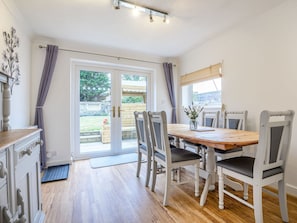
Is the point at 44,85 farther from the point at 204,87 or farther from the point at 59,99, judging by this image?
the point at 204,87

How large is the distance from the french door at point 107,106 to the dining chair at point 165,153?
194 cm

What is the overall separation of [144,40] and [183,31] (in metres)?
0.77

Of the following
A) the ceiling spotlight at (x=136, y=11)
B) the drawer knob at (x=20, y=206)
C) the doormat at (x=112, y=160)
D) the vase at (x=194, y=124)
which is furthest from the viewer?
the doormat at (x=112, y=160)

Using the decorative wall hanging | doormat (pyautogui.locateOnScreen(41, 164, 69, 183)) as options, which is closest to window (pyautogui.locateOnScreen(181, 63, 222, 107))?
doormat (pyautogui.locateOnScreen(41, 164, 69, 183))

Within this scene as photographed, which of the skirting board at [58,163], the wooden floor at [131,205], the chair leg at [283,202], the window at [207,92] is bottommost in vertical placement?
the wooden floor at [131,205]

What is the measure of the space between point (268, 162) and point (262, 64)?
5.33 feet

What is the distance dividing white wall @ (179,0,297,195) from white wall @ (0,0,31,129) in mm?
3170

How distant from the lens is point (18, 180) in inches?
39.4

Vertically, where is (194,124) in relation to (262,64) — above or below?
below

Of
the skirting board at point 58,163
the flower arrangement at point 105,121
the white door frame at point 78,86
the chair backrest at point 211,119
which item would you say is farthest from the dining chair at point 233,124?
the skirting board at point 58,163

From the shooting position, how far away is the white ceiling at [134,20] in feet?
7.14

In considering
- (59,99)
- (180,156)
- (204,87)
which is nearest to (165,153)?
(180,156)

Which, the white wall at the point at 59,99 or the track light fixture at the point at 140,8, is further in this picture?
the white wall at the point at 59,99

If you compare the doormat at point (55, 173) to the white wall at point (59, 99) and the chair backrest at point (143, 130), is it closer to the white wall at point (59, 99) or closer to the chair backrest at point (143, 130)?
the white wall at point (59, 99)
